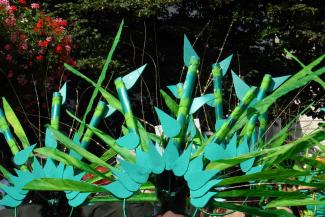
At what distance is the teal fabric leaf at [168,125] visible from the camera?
2.63 m

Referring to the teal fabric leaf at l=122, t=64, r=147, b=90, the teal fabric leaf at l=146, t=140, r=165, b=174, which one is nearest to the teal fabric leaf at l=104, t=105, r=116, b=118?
the teal fabric leaf at l=122, t=64, r=147, b=90

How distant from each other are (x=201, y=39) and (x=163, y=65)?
65 centimetres

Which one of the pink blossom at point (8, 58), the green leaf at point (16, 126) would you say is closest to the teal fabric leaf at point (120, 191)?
the green leaf at point (16, 126)

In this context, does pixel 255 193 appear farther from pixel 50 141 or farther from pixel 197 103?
pixel 50 141

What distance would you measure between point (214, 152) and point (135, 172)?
0.99 feet

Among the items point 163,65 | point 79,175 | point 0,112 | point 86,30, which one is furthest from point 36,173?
point 163,65

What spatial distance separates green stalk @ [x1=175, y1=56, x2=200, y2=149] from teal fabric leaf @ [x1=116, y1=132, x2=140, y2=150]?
155mm

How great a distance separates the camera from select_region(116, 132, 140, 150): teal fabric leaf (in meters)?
2.66

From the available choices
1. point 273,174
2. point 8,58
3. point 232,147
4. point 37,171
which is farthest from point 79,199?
point 8,58

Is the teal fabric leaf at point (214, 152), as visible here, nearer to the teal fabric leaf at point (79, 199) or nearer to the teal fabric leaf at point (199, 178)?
the teal fabric leaf at point (199, 178)

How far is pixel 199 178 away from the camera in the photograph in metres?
2.60

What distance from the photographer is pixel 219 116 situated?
9.98 feet

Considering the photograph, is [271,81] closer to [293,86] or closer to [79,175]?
[293,86]

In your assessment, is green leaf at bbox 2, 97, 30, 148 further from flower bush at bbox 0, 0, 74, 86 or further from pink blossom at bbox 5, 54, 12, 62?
pink blossom at bbox 5, 54, 12, 62
